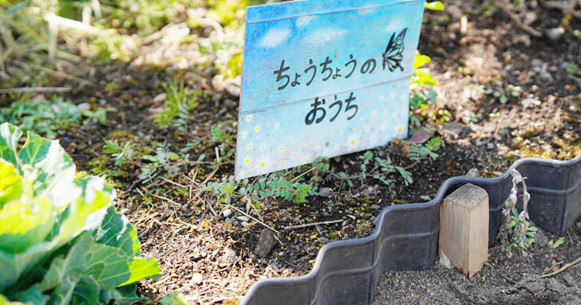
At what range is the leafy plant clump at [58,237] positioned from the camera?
55.8 inches

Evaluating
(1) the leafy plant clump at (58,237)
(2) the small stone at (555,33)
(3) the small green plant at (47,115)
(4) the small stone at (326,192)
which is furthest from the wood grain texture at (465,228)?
(3) the small green plant at (47,115)

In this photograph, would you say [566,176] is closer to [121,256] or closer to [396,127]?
[396,127]

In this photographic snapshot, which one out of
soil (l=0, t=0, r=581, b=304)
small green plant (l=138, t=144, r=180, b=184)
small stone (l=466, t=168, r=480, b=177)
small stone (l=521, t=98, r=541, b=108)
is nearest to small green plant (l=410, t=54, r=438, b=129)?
soil (l=0, t=0, r=581, b=304)

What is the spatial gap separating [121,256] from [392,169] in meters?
1.12

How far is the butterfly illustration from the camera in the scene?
2311 millimetres

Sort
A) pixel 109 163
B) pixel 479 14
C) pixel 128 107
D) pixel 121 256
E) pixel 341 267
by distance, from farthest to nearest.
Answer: pixel 479 14 → pixel 128 107 → pixel 109 163 → pixel 341 267 → pixel 121 256

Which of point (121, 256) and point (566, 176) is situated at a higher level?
point (121, 256)

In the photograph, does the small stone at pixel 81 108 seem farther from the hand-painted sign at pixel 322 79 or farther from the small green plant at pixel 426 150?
the small green plant at pixel 426 150

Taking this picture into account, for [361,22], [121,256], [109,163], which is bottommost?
[109,163]

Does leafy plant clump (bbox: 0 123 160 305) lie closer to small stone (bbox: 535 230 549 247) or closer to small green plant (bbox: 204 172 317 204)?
small green plant (bbox: 204 172 317 204)

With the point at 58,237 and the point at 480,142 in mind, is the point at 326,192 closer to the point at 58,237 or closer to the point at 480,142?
the point at 480,142

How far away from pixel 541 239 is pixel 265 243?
1.12 m

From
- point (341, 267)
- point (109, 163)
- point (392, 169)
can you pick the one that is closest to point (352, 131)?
point (392, 169)

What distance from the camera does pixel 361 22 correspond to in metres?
2.20
